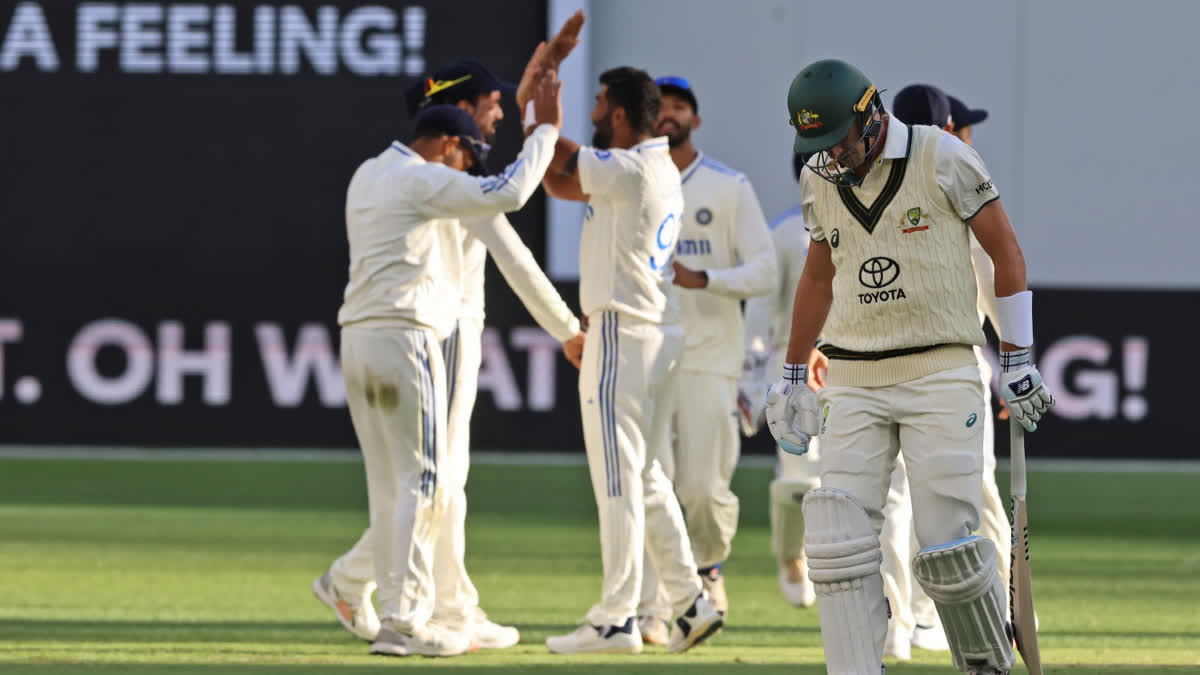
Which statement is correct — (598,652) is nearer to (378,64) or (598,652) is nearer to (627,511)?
(627,511)

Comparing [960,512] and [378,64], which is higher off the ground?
[378,64]

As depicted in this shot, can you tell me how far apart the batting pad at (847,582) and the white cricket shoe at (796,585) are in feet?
9.63

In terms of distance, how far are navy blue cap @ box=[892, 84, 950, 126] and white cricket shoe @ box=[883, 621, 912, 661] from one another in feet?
5.60

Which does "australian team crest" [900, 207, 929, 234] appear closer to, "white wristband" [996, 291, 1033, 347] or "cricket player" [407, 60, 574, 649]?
"white wristband" [996, 291, 1033, 347]

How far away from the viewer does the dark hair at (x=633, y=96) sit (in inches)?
259

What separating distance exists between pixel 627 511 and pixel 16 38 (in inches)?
332

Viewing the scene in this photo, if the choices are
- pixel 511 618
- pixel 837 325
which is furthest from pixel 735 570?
pixel 837 325

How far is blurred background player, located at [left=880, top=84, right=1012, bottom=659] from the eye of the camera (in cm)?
635

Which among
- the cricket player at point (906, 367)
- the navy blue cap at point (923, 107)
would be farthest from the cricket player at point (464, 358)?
the cricket player at point (906, 367)

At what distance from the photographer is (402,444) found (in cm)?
621

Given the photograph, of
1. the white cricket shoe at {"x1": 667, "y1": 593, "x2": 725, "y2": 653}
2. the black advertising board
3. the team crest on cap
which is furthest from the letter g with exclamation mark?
the team crest on cap

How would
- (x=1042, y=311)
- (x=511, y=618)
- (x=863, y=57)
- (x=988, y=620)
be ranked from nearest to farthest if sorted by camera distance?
1. (x=988, y=620)
2. (x=511, y=618)
3. (x=1042, y=311)
4. (x=863, y=57)

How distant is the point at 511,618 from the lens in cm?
727

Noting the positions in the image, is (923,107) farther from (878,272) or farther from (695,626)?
(695,626)
